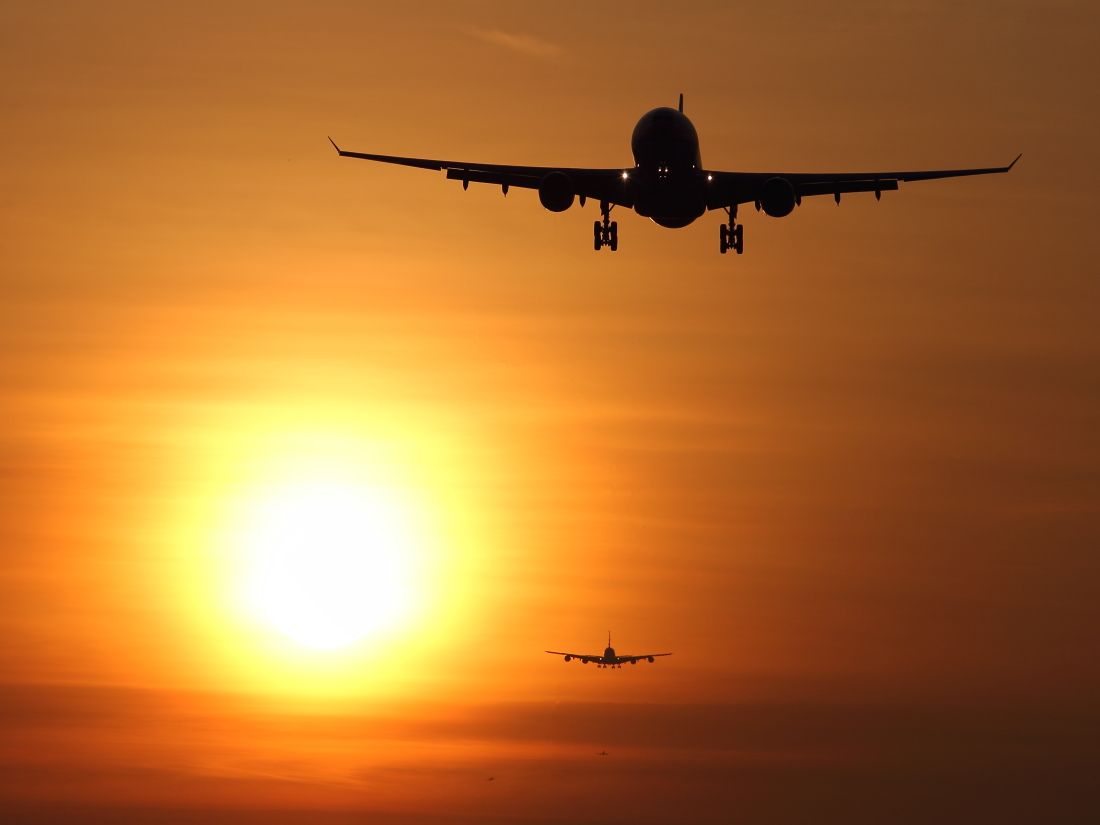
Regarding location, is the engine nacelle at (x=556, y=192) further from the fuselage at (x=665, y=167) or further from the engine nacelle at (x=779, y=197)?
the engine nacelle at (x=779, y=197)

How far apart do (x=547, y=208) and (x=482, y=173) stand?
17.3 feet

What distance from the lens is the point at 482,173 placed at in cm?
10238

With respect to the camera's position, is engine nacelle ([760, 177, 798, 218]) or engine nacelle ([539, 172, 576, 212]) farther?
engine nacelle ([760, 177, 798, 218])

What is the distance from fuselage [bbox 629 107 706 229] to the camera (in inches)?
3863

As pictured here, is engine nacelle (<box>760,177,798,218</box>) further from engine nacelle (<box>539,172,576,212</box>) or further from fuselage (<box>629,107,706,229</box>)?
engine nacelle (<box>539,172,576,212</box>)

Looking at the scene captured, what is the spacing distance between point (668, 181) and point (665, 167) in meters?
0.76

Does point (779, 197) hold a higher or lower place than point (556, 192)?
higher

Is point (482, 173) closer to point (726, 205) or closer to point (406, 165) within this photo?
point (406, 165)

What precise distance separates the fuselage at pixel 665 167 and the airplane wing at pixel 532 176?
1366 mm

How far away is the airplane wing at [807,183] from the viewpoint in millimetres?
Answer: 101562

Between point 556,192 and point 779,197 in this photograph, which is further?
point 779,197

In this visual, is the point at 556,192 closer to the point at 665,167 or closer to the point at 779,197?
the point at 665,167

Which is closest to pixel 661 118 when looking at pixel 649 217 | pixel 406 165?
pixel 649 217

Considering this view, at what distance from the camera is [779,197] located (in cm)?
9956
